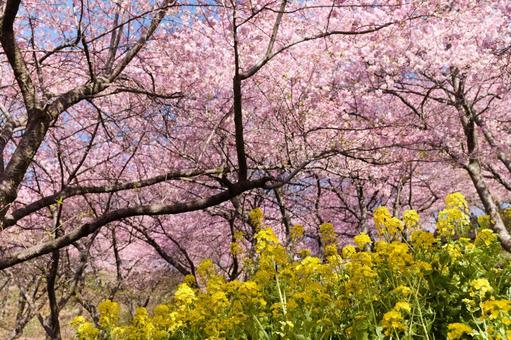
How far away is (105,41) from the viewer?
10766 mm

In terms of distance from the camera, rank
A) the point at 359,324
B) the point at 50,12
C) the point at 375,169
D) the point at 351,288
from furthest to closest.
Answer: the point at 375,169
the point at 50,12
the point at 351,288
the point at 359,324

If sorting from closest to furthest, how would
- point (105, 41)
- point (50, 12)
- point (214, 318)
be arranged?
1. point (214, 318)
2. point (50, 12)
3. point (105, 41)

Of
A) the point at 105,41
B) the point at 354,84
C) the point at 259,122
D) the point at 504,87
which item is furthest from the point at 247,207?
the point at 504,87

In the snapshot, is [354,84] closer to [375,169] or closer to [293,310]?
[375,169]

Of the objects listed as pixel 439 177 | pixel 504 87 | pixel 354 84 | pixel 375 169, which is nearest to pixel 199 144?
pixel 354 84

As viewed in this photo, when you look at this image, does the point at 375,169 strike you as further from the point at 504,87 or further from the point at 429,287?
the point at 429,287

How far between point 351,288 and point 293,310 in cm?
54

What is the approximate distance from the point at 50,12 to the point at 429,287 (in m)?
7.11

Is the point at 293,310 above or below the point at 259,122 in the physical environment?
below

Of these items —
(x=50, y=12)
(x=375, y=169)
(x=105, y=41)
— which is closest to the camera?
(x=50, y=12)

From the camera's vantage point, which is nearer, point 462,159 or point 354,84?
point 462,159


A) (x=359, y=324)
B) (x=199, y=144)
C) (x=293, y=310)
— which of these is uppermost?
(x=199, y=144)

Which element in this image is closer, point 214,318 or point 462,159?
point 214,318

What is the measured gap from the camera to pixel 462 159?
1047 cm
